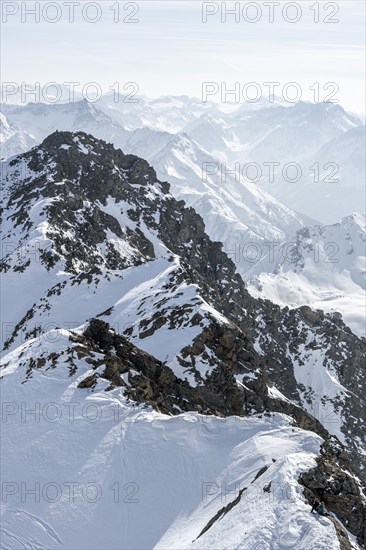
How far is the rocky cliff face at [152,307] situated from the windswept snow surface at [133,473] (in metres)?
3.17

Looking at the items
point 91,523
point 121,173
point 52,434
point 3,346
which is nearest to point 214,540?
point 91,523

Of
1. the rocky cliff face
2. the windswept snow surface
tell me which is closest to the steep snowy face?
the rocky cliff face

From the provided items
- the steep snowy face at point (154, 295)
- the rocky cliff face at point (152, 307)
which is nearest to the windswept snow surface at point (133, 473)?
the rocky cliff face at point (152, 307)

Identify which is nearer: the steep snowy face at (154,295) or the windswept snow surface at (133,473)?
the windswept snow surface at (133,473)

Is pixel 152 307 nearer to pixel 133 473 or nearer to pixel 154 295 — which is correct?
pixel 154 295

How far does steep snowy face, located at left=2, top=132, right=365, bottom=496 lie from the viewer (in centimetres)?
6294

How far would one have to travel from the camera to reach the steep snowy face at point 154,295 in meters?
62.9

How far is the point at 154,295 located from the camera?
7588 cm

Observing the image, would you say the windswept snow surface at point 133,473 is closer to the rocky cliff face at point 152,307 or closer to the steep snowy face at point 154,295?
the rocky cliff face at point 152,307

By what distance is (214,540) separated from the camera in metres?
29.5

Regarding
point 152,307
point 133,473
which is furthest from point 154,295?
point 133,473

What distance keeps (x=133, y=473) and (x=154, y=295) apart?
38516 millimetres

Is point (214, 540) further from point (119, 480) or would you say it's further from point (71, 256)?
point (71, 256)

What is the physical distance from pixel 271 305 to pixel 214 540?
124781 mm
